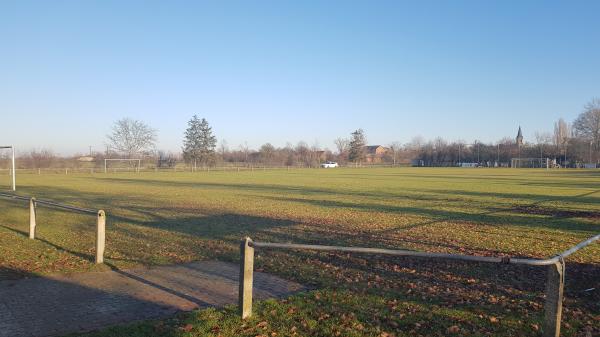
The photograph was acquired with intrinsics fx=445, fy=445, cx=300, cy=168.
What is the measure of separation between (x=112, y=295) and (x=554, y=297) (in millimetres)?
5552

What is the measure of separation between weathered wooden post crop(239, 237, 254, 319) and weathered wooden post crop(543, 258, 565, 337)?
10.4ft

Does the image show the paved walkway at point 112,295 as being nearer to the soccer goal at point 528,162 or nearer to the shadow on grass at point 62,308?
the shadow on grass at point 62,308

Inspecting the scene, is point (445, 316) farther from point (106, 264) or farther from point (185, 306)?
point (106, 264)

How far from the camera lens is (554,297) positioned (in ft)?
14.4

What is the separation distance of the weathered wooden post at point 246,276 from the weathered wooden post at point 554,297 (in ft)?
10.4

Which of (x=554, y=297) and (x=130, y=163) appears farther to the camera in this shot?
(x=130, y=163)

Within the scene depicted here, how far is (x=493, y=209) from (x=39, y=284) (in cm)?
1748

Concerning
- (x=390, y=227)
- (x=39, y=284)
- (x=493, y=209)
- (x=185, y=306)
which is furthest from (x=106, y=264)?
(x=493, y=209)

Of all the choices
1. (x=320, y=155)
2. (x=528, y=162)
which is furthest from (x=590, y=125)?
(x=320, y=155)

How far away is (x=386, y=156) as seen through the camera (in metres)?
154

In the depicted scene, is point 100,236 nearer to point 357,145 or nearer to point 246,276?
point 246,276

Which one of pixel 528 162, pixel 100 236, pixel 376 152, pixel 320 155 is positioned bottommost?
pixel 100 236

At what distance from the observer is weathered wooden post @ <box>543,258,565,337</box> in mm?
4308

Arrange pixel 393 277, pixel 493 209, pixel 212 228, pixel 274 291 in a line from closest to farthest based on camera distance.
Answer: pixel 274 291 → pixel 393 277 → pixel 212 228 → pixel 493 209
